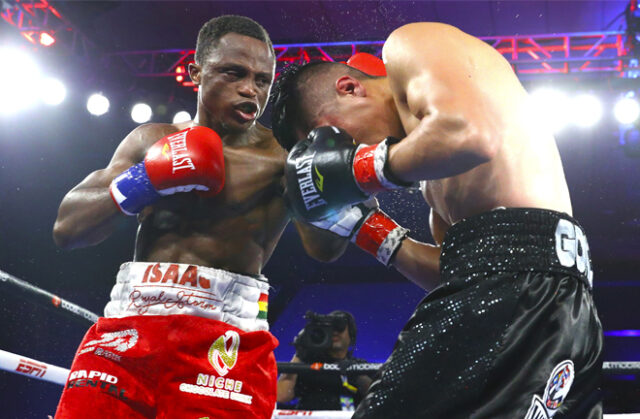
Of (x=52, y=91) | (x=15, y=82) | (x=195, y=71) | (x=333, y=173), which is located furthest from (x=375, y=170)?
(x=52, y=91)

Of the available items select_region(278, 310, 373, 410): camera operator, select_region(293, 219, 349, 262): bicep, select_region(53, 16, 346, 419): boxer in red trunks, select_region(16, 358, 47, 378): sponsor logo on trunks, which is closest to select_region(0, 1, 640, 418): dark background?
select_region(278, 310, 373, 410): camera operator

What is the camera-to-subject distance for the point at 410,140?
124 cm

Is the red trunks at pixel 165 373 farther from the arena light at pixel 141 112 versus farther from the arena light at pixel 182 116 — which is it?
the arena light at pixel 141 112

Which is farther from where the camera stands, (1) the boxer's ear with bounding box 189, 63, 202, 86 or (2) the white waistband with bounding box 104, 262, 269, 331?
(1) the boxer's ear with bounding box 189, 63, 202, 86

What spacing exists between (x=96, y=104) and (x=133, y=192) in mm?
5194

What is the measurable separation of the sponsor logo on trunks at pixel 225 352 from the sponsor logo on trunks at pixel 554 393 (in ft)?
2.78

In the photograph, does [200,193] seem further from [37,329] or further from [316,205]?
[37,329]

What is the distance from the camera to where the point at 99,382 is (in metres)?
1.62

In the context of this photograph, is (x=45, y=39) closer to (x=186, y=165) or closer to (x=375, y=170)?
(x=186, y=165)

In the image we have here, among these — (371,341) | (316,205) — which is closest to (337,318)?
(316,205)

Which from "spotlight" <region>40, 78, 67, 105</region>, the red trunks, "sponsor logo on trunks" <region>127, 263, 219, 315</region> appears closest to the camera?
the red trunks

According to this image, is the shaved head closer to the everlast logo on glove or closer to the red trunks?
the everlast logo on glove

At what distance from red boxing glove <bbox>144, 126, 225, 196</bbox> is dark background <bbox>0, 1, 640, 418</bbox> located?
14.4 feet

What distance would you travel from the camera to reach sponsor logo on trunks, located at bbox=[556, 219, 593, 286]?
1.22 metres
